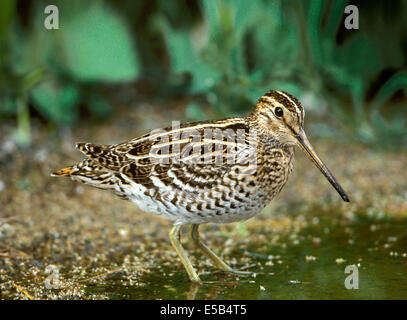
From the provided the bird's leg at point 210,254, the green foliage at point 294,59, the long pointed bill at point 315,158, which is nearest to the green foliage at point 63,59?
the green foliage at point 294,59

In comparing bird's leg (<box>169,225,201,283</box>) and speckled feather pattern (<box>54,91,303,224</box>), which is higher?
speckled feather pattern (<box>54,91,303,224</box>)

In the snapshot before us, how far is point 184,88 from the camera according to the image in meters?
8.16

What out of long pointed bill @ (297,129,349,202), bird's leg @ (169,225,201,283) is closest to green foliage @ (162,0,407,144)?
long pointed bill @ (297,129,349,202)

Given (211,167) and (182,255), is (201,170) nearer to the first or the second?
(211,167)

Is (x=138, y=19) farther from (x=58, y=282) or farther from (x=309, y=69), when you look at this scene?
(x=58, y=282)

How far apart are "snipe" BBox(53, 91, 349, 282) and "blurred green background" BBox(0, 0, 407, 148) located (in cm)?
155

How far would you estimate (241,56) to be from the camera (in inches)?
234

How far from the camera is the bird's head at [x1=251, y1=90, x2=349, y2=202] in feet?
14.3

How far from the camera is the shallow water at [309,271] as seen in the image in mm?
4031

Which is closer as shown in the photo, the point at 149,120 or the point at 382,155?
the point at 382,155

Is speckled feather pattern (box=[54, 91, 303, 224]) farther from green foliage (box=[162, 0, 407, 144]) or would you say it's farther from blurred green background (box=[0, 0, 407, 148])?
blurred green background (box=[0, 0, 407, 148])

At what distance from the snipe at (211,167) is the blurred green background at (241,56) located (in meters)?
1.55
